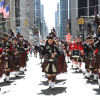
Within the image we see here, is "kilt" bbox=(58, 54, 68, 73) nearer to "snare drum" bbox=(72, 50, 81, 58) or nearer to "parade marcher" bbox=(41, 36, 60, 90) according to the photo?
"parade marcher" bbox=(41, 36, 60, 90)

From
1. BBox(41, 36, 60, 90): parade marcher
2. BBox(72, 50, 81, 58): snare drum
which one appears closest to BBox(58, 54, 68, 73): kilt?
BBox(41, 36, 60, 90): parade marcher

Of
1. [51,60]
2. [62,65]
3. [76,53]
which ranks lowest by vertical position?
[62,65]

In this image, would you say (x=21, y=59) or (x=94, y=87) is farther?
(x=21, y=59)

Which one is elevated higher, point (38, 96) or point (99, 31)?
point (99, 31)

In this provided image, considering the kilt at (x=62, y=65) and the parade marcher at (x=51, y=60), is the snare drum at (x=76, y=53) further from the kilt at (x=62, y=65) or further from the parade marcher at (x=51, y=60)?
the parade marcher at (x=51, y=60)

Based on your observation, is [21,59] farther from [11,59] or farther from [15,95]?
[15,95]

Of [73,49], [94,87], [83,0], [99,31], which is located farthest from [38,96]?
[83,0]

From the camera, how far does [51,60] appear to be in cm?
801

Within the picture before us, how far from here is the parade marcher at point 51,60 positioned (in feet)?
26.2

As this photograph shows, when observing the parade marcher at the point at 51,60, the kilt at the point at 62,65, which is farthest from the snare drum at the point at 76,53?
the parade marcher at the point at 51,60

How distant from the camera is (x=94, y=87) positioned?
26.8ft

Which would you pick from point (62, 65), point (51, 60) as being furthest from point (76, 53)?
point (51, 60)

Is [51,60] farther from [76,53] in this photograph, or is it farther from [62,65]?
[76,53]

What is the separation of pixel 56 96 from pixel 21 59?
6.31m
